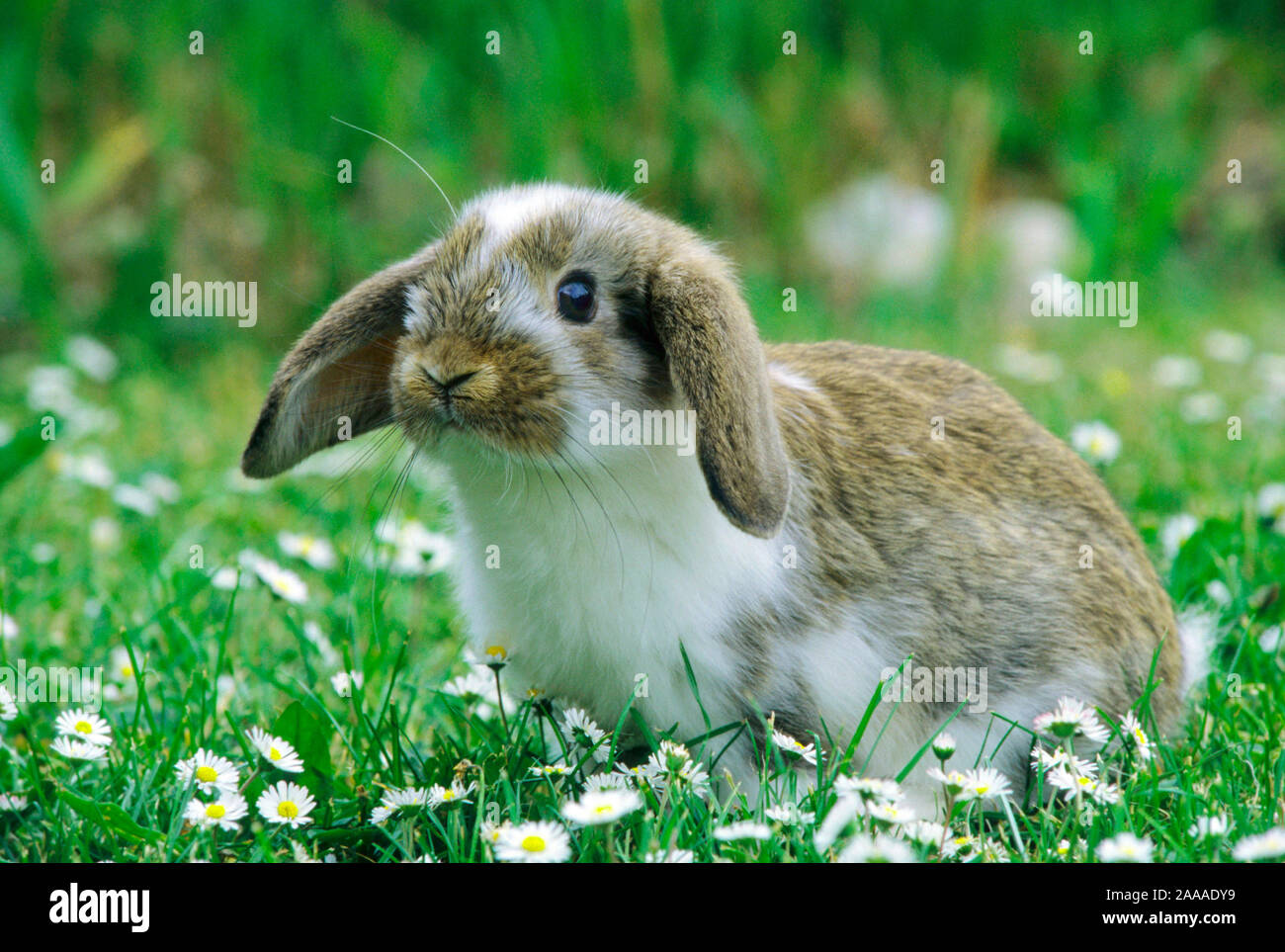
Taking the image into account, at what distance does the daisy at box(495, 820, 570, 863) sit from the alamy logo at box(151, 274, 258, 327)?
15.8ft

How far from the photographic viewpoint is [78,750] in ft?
8.61

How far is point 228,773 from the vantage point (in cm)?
260

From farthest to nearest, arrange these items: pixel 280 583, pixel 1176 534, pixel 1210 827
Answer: pixel 1176 534
pixel 280 583
pixel 1210 827

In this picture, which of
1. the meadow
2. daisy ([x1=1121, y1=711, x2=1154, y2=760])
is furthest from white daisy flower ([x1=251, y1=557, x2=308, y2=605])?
daisy ([x1=1121, y1=711, x2=1154, y2=760])

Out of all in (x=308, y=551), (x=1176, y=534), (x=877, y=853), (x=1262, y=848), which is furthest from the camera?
(x=1176, y=534)

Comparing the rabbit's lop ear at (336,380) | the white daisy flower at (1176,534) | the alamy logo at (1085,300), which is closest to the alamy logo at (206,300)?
the rabbit's lop ear at (336,380)

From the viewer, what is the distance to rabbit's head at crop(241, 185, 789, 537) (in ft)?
8.07

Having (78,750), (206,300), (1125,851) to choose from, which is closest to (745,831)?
(1125,851)

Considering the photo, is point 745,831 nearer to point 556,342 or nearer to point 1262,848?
point 1262,848
